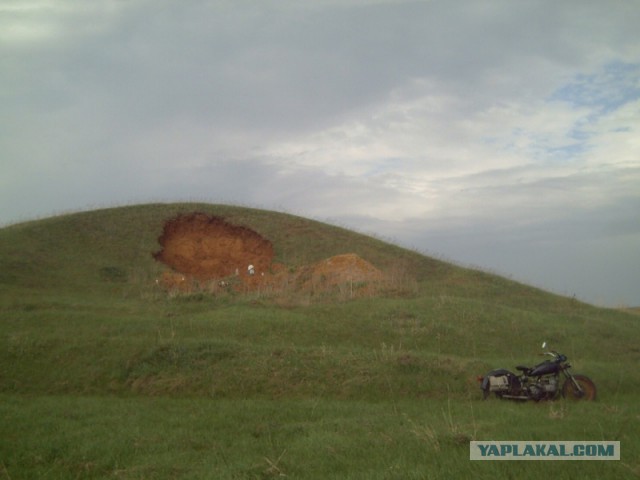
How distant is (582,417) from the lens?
732cm

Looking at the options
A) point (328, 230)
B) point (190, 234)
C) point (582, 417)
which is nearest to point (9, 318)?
point (582, 417)

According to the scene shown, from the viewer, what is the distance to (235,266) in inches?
1149

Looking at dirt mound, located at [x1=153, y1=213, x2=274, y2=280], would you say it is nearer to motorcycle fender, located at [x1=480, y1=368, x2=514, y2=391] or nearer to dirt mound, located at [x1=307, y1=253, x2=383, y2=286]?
dirt mound, located at [x1=307, y1=253, x2=383, y2=286]

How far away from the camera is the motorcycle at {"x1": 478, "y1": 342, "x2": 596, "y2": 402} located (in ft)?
30.7

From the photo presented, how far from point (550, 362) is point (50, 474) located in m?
7.88

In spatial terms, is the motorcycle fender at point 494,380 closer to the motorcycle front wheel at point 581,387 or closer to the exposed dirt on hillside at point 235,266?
the motorcycle front wheel at point 581,387

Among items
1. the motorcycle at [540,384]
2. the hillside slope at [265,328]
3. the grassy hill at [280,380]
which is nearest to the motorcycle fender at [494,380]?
the motorcycle at [540,384]

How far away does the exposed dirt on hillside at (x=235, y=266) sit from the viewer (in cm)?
2266

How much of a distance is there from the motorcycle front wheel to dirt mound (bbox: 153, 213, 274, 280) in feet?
65.0

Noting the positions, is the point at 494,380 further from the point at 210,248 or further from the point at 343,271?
the point at 210,248

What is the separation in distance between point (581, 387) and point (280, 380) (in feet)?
18.0

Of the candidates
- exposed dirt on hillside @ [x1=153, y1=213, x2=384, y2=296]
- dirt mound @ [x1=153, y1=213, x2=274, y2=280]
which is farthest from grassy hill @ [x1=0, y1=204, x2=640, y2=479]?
dirt mound @ [x1=153, y1=213, x2=274, y2=280]

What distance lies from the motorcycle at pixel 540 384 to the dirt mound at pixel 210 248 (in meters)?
19.5

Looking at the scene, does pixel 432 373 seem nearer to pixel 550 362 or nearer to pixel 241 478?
pixel 550 362
